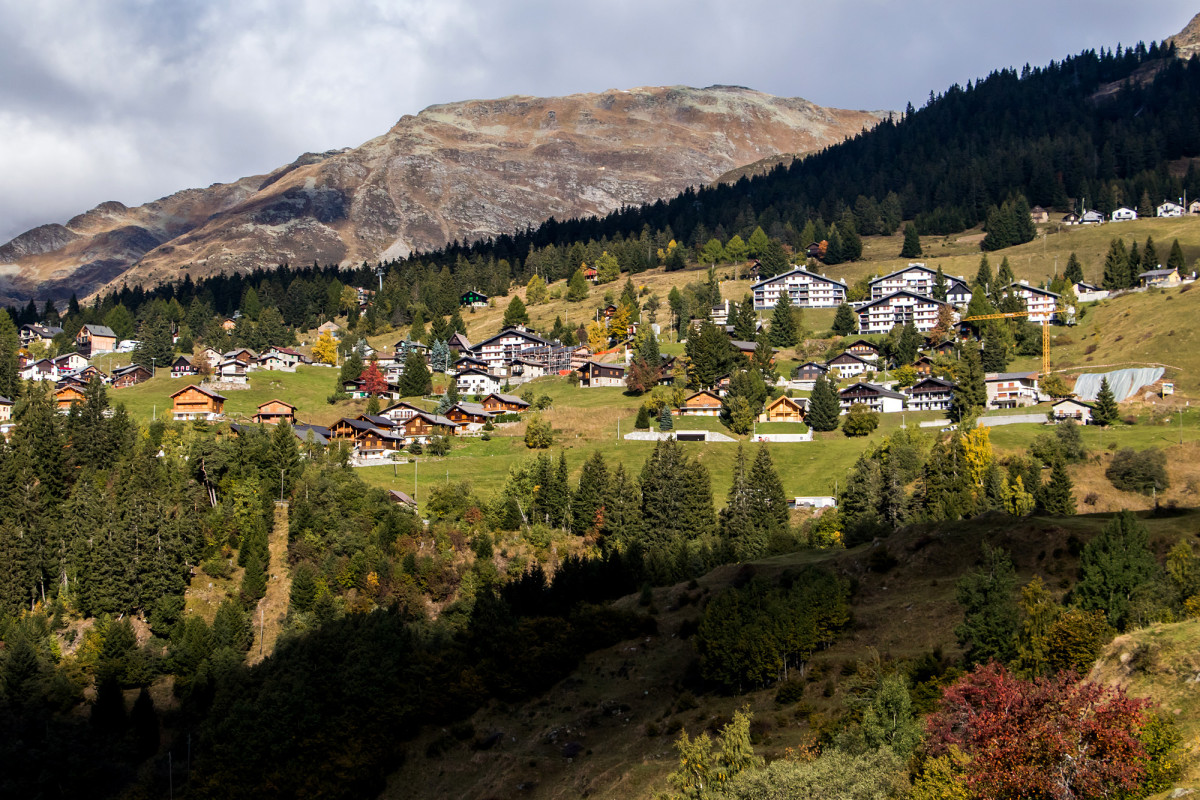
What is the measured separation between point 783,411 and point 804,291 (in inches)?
2581

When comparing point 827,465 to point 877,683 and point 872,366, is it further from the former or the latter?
point 877,683

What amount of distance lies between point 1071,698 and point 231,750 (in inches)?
2041

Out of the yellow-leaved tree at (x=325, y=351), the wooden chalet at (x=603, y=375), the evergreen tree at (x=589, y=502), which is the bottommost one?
the evergreen tree at (x=589, y=502)

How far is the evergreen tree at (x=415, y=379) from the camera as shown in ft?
484

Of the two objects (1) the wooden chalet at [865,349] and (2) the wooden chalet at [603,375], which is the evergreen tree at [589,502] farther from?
(1) the wooden chalet at [865,349]

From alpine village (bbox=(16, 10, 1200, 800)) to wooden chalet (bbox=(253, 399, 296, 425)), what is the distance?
0.54 m

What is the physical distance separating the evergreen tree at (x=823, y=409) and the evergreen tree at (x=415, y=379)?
53.5 meters

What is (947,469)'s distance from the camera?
96562 millimetres

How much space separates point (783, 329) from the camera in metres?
167

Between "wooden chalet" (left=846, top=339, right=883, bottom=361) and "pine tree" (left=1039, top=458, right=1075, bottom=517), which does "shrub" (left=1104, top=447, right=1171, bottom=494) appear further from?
"wooden chalet" (left=846, top=339, right=883, bottom=361)

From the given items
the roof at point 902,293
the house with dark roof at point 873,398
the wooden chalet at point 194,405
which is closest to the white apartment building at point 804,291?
the roof at point 902,293

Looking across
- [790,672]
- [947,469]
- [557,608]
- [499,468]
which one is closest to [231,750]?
[557,608]

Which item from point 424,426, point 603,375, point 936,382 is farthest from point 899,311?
point 424,426

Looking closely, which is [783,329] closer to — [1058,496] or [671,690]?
[1058,496]
